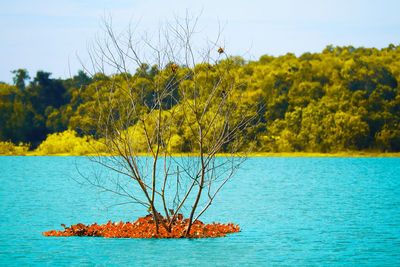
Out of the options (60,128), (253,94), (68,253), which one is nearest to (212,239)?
(68,253)

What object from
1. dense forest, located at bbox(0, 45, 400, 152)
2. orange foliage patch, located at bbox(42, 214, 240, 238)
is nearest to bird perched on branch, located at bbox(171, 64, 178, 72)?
orange foliage patch, located at bbox(42, 214, 240, 238)

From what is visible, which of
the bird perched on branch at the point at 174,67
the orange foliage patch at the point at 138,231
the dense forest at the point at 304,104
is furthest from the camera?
the dense forest at the point at 304,104

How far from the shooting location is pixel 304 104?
225 feet

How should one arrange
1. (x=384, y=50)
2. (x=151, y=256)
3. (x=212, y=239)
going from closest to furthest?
(x=151, y=256)
(x=212, y=239)
(x=384, y=50)

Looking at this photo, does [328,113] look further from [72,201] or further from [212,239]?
[212,239]

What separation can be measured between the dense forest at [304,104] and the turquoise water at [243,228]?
3574 centimetres

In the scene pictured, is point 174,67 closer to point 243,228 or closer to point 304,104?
point 243,228

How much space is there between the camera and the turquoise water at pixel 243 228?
34.5 ft

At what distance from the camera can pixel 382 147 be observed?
62.9 metres

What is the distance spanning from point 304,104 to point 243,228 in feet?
184

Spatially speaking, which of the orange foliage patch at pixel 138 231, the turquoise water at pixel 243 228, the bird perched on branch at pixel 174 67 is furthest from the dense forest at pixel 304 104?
the bird perched on branch at pixel 174 67

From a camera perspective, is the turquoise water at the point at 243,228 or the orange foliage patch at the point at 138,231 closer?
the turquoise water at the point at 243,228

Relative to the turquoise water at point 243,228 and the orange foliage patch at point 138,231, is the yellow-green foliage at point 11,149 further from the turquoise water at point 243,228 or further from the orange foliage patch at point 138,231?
the orange foliage patch at point 138,231

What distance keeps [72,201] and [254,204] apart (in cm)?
625
